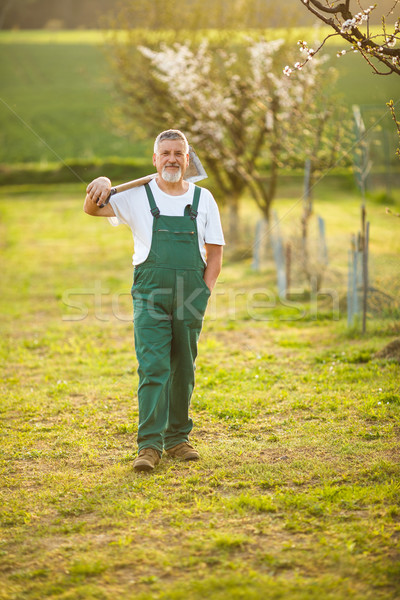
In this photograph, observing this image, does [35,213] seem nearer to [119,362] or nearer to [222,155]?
[222,155]

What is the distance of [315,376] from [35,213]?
68.0ft

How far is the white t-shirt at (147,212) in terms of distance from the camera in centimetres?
447

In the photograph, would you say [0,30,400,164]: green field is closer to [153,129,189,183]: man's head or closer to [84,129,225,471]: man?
[153,129,189,183]: man's head

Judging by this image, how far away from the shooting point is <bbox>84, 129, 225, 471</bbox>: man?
14.5 ft

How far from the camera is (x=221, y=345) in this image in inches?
324

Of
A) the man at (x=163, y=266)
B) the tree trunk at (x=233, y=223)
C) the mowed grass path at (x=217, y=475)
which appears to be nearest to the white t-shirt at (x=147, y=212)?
the man at (x=163, y=266)

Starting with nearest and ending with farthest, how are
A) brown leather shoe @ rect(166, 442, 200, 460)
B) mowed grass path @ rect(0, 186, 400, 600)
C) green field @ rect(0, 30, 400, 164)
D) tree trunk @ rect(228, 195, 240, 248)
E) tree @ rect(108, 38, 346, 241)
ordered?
mowed grass path @ rect(0, 186, 400, 600), brown leather shoe @ rect(166, 442, 200, 460), tree @ rect(108, 38, 346, 241), tree trunk @ rect(228, 195, 240, 248), green field @ rect(0, 30, 400, 164)

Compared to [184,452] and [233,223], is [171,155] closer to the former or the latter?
[184,452]

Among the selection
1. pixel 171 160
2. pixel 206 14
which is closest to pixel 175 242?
pixel 171 160

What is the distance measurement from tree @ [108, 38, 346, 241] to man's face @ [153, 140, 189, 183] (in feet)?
25.6

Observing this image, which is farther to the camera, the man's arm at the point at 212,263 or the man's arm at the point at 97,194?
the man's arm at the point at 212,263

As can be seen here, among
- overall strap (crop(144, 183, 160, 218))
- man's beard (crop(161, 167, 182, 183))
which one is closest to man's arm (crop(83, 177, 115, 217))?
overall strap (crop(144, 183, 160, 218))

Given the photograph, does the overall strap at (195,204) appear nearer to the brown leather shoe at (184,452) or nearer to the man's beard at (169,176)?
the man's beard at (169,176)

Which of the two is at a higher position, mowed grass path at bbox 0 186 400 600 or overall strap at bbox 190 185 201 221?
overall strap at bbox 190 185 201 221
